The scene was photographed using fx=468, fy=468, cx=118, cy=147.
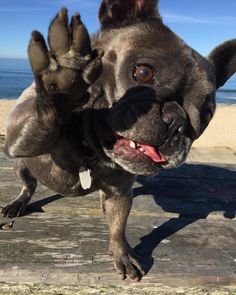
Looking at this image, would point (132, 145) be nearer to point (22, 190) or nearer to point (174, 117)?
point (174, 117)

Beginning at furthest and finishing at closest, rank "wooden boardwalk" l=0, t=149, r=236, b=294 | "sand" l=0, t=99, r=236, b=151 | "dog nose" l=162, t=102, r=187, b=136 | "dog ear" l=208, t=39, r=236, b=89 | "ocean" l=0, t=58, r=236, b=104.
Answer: "ocean" l=0, t=58, r=236, b=104, "sand" l=0, t=99, r=236, b=151, "dog ear" l=208, t=39, r=236, b=89, "wooden boardwalk" l=0, t=149, r=236, b=294, "dog nose" l=162, t=102, r=187, b=136

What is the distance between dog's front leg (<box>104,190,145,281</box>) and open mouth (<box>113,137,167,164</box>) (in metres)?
0.59

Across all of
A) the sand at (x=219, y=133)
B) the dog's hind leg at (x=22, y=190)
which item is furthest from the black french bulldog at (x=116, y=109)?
the sand at (x=219, y=133)

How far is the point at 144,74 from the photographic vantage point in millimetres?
2469

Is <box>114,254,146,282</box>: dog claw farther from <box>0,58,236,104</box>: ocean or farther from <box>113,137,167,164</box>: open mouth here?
<box>0,58,236,104</box>: ocean

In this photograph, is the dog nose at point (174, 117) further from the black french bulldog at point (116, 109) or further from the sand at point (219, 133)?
the sand at point (219, 133)

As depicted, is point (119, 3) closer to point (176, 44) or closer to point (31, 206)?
point (176, 44)

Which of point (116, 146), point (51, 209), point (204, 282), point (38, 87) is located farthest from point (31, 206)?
point (38, 87)

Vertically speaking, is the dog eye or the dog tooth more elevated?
the dog eye

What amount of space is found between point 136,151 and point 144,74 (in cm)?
41

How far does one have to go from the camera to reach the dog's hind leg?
3302 mm

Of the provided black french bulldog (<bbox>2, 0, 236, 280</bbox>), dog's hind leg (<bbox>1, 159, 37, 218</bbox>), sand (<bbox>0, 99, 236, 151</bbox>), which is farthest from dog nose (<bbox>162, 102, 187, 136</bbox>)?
sand (<bbox>0, 99, 236, 151</bbox>)

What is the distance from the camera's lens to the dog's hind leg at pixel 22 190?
10.8 feet

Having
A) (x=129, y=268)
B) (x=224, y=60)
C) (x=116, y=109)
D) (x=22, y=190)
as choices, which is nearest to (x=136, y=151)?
(x=116, y=109)
